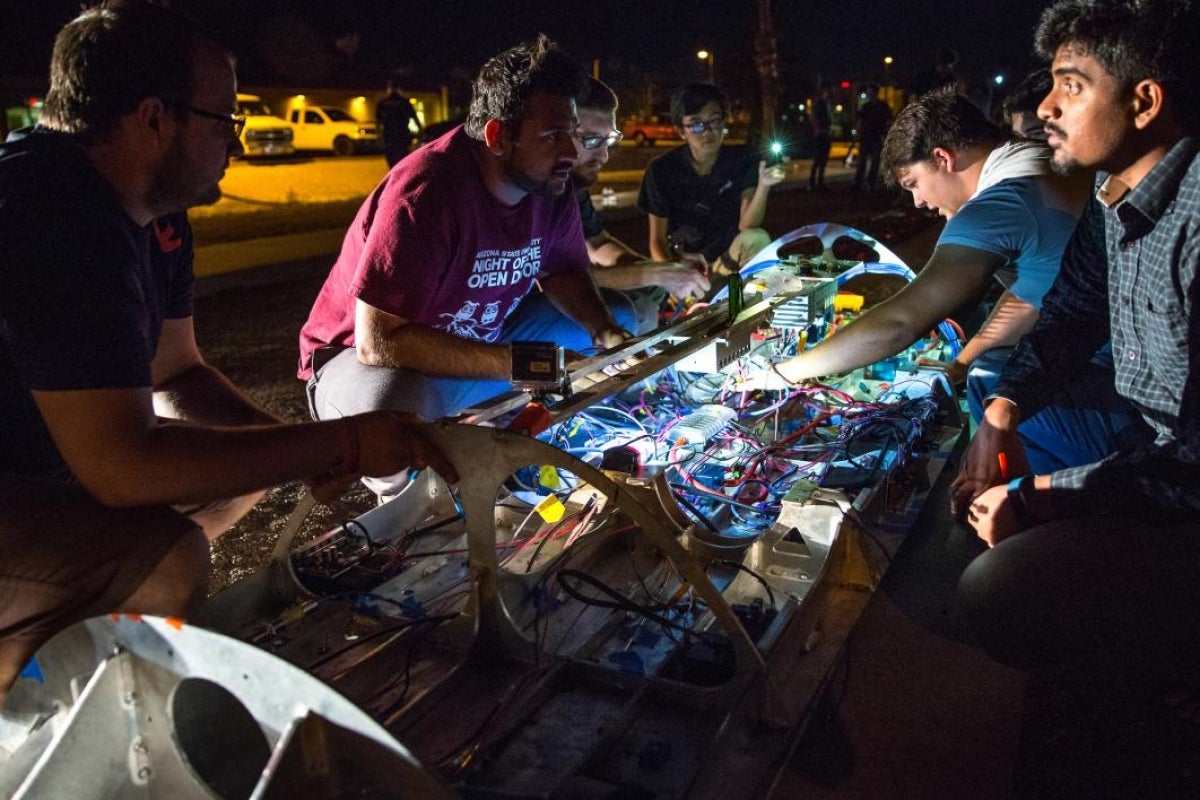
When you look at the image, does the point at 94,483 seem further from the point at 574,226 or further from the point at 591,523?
the point at 574,226

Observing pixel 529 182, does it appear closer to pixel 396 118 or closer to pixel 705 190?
pixel 705 190

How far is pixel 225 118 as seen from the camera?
248 centimetres

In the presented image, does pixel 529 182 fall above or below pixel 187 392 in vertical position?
above

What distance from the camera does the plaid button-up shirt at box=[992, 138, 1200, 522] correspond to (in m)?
2.70

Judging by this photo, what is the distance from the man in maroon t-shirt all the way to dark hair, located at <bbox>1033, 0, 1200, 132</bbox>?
2060 mm

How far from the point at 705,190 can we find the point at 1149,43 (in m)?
5.00

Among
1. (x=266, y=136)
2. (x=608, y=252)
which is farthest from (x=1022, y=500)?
(x=266, y=136)

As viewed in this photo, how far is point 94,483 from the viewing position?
2139 millimetres

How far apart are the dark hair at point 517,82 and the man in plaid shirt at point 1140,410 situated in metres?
1.92

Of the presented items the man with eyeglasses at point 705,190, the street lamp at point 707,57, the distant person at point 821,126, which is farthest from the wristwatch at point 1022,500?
the street lamp at point 707,57

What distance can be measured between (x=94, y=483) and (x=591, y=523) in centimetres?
170

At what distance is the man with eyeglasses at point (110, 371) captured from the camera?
2088mm

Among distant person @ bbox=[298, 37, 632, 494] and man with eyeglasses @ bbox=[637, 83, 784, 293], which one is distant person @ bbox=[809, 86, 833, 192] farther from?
distant person @ bbox=[298, 37, 632, 494]

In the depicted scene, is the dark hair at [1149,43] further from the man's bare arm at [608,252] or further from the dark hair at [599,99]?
the man's bare arm at [608,252]
